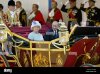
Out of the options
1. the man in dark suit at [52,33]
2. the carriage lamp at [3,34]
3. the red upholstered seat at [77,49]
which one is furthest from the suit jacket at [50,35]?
the carriage lamp at [3,34]

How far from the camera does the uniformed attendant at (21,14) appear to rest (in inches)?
58.6

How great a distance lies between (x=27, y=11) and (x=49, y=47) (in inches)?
9.2

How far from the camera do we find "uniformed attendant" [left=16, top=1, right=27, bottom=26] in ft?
4.88

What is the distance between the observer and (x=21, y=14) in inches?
59.1

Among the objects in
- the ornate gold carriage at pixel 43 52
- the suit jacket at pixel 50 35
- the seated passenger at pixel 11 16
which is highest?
the seated passenger at pixel 11 16

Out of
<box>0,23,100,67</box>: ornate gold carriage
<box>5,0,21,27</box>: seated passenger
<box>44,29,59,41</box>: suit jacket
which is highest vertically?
<box>5,0,21,27</box>: seated passenger

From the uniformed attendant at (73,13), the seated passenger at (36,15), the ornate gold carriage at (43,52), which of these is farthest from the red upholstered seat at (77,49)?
the seated passenger at (36,15)

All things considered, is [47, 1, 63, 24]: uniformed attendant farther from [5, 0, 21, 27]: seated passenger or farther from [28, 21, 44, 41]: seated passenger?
[5, 0, 21, 27]: seated passenger

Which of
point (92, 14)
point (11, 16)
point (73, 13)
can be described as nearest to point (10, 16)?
point (11, 16)

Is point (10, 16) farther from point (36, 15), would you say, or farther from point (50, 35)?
point (50, 35)

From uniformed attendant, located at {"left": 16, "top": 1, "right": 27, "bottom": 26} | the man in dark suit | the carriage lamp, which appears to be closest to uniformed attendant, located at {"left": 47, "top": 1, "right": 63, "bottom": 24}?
the man in dark suit

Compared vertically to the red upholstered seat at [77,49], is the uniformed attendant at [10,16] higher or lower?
higher

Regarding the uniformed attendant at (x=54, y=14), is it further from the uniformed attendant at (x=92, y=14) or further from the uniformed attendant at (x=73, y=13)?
the uniformed attendant at (x=92, y=14)

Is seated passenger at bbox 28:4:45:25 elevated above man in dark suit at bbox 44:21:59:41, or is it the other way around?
seated passenger at bbox 28:4:45:25
